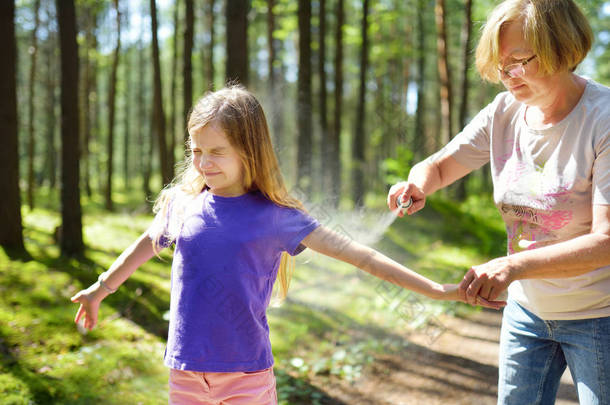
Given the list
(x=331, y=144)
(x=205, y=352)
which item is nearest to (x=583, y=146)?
(x=205, y=352)

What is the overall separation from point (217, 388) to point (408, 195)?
1104mm

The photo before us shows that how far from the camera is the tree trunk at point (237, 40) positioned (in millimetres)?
5277

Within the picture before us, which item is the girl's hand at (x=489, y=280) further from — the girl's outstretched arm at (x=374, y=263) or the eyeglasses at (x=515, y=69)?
the eyeglasses at (x=515, y=69)

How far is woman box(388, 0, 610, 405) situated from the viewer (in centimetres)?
154

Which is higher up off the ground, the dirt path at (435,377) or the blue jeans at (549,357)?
the blue jeans at (549,357)

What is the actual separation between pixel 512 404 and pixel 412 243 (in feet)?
21.6

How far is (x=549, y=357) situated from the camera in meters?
1.83

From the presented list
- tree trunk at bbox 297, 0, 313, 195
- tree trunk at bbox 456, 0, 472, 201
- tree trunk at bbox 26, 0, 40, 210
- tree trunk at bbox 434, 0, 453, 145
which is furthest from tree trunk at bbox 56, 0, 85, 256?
tree trunk at bbox 456, 0, 472, 201

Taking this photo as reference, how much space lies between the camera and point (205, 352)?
70.1 inches

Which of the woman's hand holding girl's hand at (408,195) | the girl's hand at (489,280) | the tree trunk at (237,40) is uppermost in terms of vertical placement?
the tree trunk at (237,40)

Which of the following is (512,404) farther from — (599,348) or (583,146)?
(583,146)

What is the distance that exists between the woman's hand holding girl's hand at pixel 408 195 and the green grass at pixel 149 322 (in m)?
0.57

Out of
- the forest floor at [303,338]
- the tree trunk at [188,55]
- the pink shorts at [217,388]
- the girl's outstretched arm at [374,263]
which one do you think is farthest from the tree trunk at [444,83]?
the pink shorts at [217,388]

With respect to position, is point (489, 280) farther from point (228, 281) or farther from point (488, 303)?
point (228, 281)
